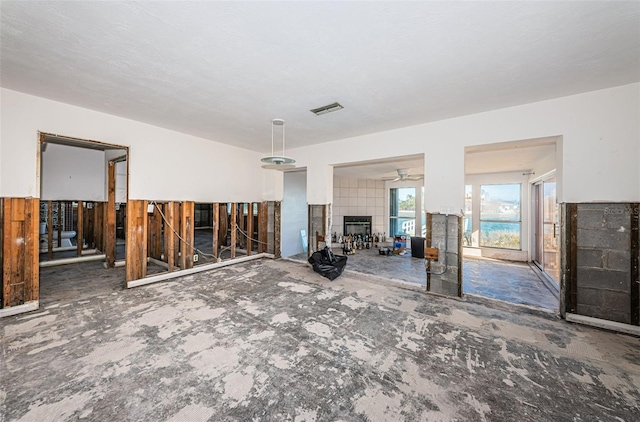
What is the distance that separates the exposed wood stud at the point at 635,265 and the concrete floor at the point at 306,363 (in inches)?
13.7

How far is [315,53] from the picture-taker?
2125 mm

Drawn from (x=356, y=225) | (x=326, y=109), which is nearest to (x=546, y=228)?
(x=356, y=225)

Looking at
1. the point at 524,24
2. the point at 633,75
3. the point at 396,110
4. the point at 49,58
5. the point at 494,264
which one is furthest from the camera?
the point at 494,264

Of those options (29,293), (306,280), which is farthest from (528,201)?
(29,293)

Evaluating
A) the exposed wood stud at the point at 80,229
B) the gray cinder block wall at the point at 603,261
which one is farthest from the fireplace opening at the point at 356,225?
the exposed wood stud at the point at 80,229

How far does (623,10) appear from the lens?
1.64m

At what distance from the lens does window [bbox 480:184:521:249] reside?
251 inches

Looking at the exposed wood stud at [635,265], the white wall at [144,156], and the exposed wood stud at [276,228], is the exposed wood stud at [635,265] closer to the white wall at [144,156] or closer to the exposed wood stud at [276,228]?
the exposed wood stud at [276,228]

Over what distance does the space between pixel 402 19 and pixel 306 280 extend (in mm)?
3810

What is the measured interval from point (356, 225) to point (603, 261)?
608 centimetres

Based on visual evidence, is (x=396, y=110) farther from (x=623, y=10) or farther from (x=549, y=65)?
(x=623, y=10)

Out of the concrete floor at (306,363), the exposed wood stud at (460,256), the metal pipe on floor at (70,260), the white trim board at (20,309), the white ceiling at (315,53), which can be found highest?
the white ceiling at (315,53)

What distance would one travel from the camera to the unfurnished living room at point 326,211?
1687 millimetres

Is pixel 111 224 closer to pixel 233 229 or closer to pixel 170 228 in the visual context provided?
pixel 170 228
